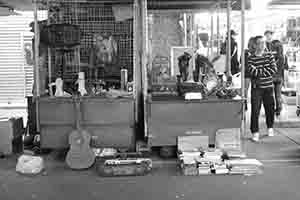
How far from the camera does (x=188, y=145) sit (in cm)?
623

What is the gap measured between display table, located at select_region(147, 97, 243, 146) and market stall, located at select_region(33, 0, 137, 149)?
358mm

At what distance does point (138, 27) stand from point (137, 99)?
1.13 meters

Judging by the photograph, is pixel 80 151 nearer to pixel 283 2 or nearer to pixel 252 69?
pixel 252 69

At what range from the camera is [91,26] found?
7.57 metres

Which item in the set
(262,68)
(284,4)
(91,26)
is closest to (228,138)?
(262,68)

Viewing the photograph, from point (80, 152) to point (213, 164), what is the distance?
1722mm

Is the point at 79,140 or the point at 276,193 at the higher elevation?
the point at 79,140

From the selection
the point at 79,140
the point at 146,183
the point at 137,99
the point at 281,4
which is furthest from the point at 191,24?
the point at 146,183

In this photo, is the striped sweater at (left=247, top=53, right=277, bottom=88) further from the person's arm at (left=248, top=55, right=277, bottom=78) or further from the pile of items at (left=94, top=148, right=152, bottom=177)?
the pile of items at (left=94, top=148, right=152, bottom=177)

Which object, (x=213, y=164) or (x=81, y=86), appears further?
(x=81, y=86)

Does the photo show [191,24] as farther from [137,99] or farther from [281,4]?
[137,99]

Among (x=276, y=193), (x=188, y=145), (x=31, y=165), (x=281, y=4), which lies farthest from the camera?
(x=281, y=4)

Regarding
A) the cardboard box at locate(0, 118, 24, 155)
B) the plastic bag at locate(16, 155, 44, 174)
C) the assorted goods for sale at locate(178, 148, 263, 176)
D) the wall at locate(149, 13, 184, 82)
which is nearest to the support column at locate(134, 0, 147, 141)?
the assorted goods for sale at locate(178, 148, 263, 176)

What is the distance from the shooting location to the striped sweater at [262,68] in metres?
7.45
